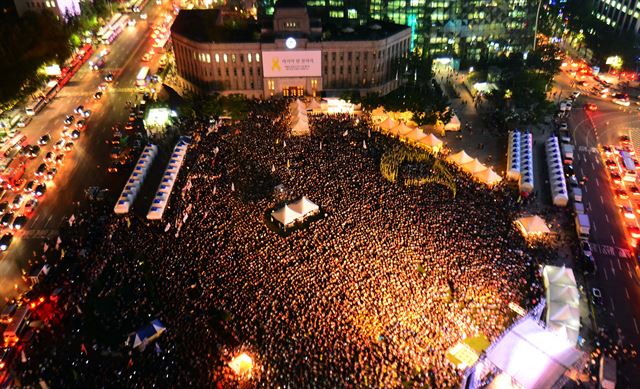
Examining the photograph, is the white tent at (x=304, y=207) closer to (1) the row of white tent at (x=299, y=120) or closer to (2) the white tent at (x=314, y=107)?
(1) the row of white tent at (x=299, y=120)

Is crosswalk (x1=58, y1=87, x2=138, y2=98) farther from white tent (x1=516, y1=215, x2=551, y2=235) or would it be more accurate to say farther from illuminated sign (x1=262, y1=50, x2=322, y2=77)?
white tent (x1=516, y1=215, x2=551, y2=235)

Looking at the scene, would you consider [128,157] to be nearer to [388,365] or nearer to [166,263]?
[166,263]

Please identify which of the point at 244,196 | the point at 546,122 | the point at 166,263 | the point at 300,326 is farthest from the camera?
the point at 546,122

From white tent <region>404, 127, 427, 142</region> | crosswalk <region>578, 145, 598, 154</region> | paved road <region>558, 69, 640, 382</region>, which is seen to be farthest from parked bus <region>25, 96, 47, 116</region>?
crosswalk <region>578, 145, 598, 154</region>

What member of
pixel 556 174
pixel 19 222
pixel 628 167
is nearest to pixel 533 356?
pixel 556 174

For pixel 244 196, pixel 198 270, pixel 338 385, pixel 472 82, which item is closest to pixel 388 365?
pixel 338 385
